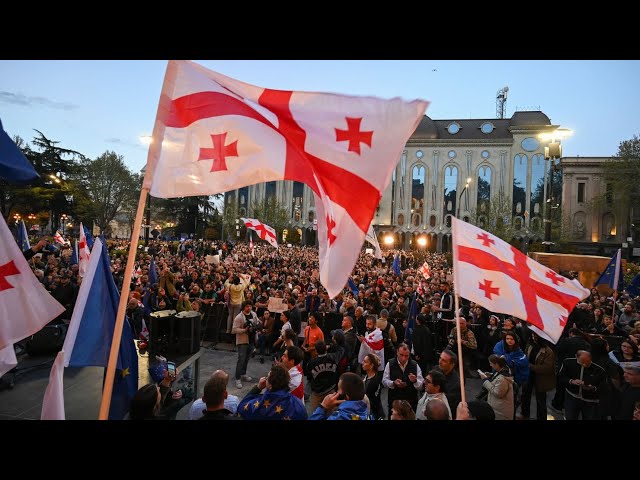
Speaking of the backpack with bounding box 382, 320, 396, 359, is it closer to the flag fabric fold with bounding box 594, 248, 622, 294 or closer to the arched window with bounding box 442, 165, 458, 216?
the flag fabric fold with bounding box 594, 248, 622, 294

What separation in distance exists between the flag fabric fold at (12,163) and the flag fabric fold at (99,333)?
0.90 metres

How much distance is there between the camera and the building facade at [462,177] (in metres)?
57.8

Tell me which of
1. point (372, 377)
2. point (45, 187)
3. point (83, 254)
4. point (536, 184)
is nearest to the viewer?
point (372, 377)

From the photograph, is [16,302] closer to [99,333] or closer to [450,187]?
[99,333]

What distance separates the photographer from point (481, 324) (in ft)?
30.6

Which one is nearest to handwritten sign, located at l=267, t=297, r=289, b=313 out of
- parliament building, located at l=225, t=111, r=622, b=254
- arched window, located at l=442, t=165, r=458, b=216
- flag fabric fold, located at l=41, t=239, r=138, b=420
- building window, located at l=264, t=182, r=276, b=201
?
flag fabric fold, located at l=41, t=239, r=138, b=420

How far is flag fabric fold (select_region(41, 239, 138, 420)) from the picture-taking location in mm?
3385

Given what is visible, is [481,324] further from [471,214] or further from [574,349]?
[471,214]

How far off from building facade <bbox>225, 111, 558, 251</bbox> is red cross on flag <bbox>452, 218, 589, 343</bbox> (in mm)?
55614

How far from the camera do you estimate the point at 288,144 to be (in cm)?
326

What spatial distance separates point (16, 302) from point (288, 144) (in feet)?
8.96

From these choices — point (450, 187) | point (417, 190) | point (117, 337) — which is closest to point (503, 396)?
point (117, 337)
